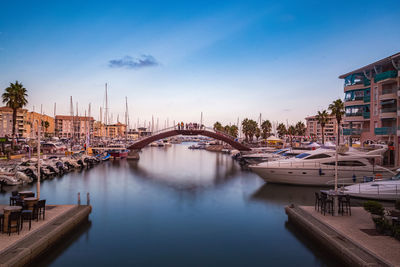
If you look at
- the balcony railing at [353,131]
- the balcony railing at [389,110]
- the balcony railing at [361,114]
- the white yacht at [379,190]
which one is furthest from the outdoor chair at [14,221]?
the balcony railing at [353,131]

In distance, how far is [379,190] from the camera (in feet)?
70.2

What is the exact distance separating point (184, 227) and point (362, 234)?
35.1 feet

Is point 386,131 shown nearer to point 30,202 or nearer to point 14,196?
point 30,202

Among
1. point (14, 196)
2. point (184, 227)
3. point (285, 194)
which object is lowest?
point (184, 227)

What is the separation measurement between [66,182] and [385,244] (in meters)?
34.0

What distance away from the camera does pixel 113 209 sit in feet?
78.1

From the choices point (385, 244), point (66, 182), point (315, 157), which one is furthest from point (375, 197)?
point (66, 182)

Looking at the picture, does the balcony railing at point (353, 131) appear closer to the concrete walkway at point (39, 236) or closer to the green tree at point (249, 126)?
the concrete walkway at point (39, 236)

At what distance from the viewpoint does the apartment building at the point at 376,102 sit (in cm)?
3528

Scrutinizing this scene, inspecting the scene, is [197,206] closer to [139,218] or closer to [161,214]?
[161,214]

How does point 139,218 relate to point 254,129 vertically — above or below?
below

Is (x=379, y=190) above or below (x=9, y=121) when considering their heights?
below

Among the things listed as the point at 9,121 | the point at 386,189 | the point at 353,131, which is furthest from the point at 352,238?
the point at 9,121

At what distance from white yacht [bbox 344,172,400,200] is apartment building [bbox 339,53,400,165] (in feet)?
47.2
